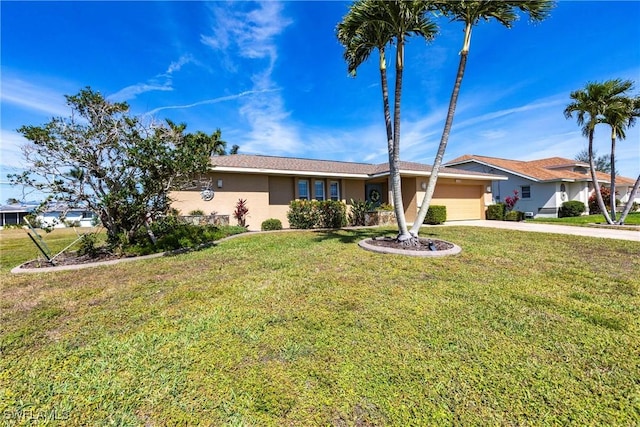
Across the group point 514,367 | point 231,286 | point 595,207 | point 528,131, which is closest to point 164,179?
point 231,286

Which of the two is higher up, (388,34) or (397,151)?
(388,34)

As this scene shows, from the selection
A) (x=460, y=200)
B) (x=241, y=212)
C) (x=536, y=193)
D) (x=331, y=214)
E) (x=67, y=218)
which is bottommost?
(x=331, y=214)

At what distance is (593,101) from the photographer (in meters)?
12.6

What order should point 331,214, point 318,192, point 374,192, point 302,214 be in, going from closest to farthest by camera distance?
1. point 302,214
2. point 331,214
3. point 318,192
4. point 374,192

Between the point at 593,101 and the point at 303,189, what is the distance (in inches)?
578

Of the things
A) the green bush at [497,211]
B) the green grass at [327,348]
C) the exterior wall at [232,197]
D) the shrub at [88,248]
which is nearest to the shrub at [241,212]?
Result: the exterior wall at [232,197]

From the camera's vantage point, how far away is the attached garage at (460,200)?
57.8 ft

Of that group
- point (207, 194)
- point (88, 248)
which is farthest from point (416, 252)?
point (207, 194)

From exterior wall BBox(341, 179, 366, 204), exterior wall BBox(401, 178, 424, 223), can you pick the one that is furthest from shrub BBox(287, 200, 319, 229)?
exterior wall BBox(401, 178, 424, 223)

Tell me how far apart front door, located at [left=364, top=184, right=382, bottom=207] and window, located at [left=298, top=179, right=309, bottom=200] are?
13.8 ft

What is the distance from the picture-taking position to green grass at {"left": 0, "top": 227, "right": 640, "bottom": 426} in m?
2.04

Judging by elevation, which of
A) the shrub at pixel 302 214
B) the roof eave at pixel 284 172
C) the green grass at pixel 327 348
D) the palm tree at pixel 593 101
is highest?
the palm tree at pixel 593 101

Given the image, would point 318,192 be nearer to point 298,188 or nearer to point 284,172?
point 298,188

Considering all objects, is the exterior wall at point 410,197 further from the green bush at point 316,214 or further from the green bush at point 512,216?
the green bush at point 512,216
